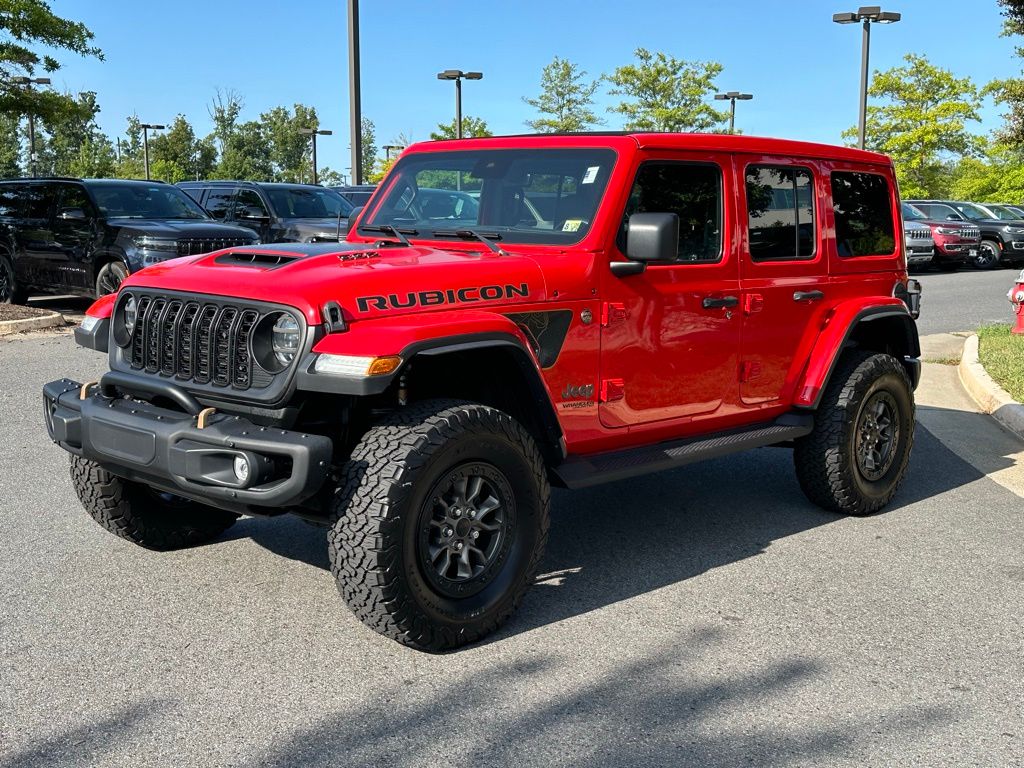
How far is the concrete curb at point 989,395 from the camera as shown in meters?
8.12

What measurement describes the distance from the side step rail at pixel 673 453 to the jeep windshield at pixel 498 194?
94 centimetres

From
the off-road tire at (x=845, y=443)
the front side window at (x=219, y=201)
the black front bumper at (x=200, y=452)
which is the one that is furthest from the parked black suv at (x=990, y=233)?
the black front bumper at (x=200, y=452)

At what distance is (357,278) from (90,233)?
10.1 metres

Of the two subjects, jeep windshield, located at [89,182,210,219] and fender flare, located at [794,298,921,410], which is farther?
jeep windshield, located at [89,182,210,219]

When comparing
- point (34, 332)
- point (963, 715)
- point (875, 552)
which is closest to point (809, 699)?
point (963, 715)

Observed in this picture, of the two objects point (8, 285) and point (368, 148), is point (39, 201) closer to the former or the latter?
point (8, 285)

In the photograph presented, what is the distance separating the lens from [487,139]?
16.8ft

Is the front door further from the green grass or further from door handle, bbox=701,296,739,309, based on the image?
the green grass

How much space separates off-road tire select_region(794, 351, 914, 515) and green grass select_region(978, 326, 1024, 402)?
11.7 feet

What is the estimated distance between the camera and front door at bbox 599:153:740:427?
14.8 feet

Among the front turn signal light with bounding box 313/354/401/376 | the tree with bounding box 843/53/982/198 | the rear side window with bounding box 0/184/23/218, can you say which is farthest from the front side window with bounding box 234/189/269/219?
the tree with bounding box 843/53/982/198

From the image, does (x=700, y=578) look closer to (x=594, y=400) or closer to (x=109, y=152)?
(x=594, y=400)

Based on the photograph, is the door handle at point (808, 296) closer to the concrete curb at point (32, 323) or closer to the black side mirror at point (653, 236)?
the black side mirror at point (653, 236)

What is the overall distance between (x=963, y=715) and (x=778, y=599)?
3.51 ft
